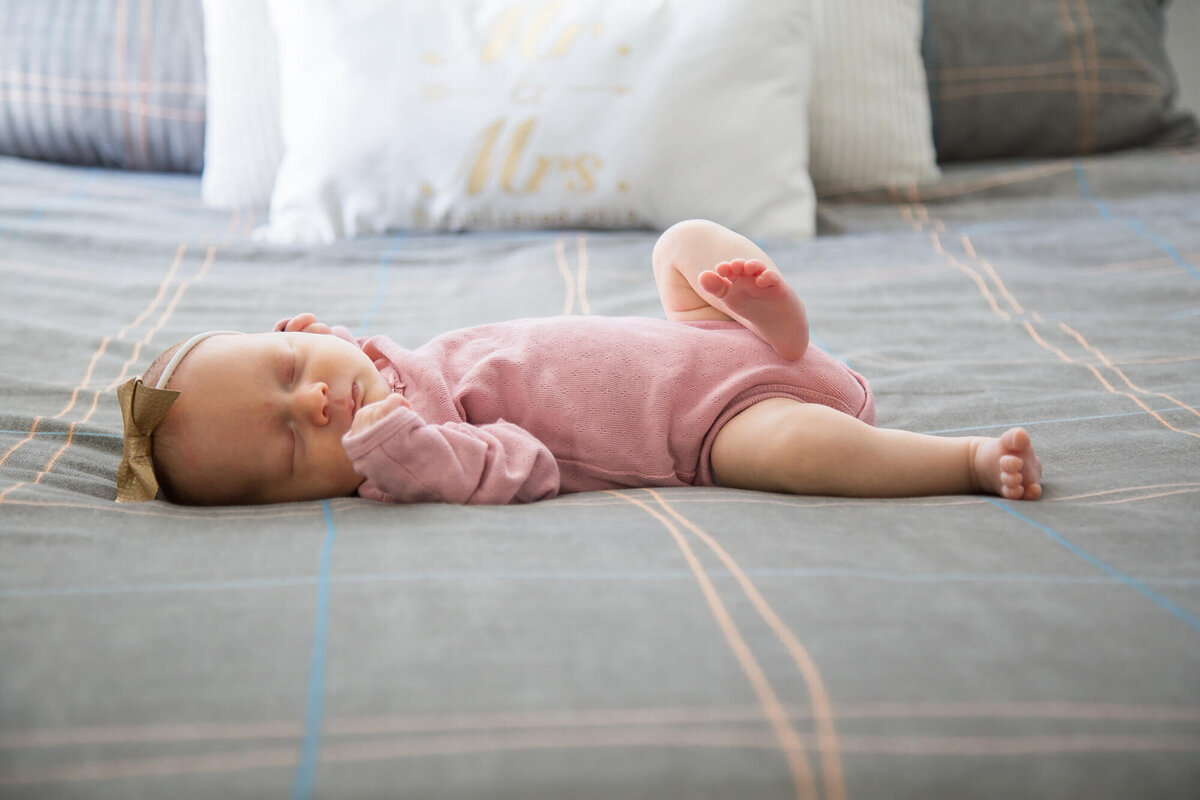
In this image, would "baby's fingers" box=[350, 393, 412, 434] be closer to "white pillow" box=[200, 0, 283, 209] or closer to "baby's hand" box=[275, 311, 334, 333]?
"baby's hand" box=[275, 311, 334, 333]

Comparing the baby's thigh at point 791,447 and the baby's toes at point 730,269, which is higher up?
the baby's toes at point 730,269

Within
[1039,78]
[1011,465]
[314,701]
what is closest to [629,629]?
[314,701]

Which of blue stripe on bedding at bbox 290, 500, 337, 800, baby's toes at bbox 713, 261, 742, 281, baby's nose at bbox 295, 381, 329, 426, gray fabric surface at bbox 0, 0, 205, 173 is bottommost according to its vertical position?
blue stripe on bedding at bbox 290, 500, 337, 800

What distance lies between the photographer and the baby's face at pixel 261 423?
88 cm

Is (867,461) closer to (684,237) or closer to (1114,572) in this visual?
(1114,572)

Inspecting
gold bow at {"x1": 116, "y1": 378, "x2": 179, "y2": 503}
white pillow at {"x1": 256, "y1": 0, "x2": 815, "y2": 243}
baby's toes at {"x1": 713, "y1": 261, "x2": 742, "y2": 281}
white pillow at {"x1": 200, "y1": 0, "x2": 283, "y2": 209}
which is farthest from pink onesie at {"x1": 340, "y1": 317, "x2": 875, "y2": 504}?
white pillow at {"x1": 200, "y1": 0, "x2": 283, "y2": 209}

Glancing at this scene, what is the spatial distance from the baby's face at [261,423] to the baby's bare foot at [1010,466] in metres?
0.57

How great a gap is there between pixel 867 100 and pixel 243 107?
119 centimetres

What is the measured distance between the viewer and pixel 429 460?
0.84 metres

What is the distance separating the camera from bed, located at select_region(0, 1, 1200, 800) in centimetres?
48

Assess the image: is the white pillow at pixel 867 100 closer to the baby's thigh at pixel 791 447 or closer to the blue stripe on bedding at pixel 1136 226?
the blue stripe on bedding at pixel 1136 226

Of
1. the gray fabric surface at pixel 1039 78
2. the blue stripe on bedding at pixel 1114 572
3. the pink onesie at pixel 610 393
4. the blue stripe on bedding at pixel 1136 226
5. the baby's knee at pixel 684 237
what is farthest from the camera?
the gray fabric surface at pixel 1039 78

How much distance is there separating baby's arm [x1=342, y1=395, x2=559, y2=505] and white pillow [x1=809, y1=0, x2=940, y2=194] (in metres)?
1.25

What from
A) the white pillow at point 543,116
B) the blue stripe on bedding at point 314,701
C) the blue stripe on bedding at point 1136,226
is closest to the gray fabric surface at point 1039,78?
the blue stripe on bedding at point 1136,226
